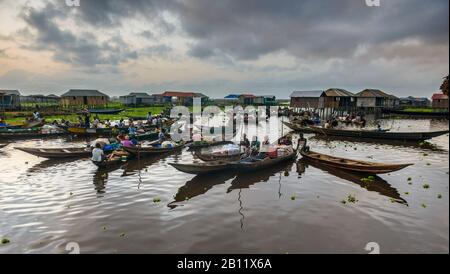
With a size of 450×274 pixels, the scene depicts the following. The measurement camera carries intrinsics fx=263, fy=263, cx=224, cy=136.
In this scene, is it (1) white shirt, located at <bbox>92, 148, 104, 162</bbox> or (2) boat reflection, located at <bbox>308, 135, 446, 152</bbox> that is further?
(2) boat reflection, located at <bbox>308, 135, 446, 152</bbox>

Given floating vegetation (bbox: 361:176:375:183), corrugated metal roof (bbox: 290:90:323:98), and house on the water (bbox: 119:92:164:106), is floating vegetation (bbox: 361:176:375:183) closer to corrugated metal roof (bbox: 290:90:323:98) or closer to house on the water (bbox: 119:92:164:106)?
corrugated metal roof (bbox: 290:90:323:98)

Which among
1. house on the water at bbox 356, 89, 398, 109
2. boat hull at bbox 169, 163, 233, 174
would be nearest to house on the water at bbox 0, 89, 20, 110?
boat hull at bbox 169, 163, 233, 174

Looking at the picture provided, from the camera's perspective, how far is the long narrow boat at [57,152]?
60.7 feet

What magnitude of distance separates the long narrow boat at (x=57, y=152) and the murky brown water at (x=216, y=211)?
0.89 metres

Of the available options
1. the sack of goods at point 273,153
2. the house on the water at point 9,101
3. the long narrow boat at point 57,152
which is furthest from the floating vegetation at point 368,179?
the house on the water at point 9,101

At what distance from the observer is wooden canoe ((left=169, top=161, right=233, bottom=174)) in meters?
14.5

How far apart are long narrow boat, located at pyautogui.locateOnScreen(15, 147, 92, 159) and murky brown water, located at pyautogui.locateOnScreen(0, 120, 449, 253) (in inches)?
34.9

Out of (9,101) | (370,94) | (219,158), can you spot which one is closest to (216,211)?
(219,158)

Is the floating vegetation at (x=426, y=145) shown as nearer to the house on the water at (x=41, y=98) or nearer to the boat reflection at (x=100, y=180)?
the boat reflection at (x=100, y=180)

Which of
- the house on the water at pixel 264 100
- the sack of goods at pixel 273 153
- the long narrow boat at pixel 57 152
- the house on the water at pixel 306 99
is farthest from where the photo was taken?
the house on the water at pixel 264 100

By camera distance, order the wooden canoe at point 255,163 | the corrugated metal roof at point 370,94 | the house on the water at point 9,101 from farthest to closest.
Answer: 1. the corrugated metal roof at point 370,94
2. the house on the water at point 9,101
3. the wooden canoe at point 255,163

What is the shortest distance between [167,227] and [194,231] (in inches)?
42.1

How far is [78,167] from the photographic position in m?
17.6

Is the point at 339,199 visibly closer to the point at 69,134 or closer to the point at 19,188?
the point at 19,188
